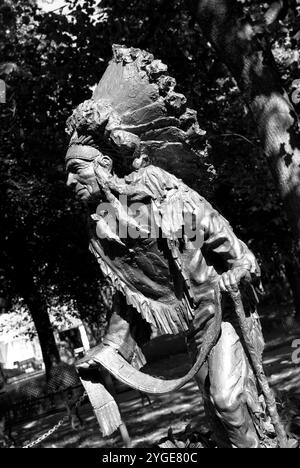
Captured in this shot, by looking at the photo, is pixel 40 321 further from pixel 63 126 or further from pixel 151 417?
pixel 151 417

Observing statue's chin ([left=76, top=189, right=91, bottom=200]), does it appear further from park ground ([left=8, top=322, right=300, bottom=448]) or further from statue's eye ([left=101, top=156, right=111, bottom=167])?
park ground ([left=8, top=322, right=300, bottom=448])

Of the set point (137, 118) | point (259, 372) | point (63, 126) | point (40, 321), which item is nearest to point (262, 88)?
point (137, 118)

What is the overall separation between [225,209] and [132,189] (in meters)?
12.8

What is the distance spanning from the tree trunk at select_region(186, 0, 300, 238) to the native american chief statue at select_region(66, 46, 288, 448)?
3.25 metres

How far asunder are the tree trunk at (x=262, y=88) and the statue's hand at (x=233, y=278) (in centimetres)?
364

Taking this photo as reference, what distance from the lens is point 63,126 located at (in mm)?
11953

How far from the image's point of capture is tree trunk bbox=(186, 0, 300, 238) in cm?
746

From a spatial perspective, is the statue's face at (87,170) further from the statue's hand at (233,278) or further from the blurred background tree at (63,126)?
the blurred background tree at (63,126)

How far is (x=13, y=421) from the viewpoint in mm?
14984

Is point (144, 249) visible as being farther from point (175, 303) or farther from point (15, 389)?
point (15, 389)

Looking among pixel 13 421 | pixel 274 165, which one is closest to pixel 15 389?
pixel 13 421

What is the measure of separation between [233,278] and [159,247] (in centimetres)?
53

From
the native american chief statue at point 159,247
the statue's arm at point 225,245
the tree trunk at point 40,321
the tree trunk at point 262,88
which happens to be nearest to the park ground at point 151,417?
the native american chief statue at point 159,247

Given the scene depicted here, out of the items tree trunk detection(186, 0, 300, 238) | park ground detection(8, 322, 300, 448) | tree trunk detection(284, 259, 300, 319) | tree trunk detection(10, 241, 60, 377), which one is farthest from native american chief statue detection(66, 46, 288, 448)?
tree trunk detection(284, 259, 300, 319)
